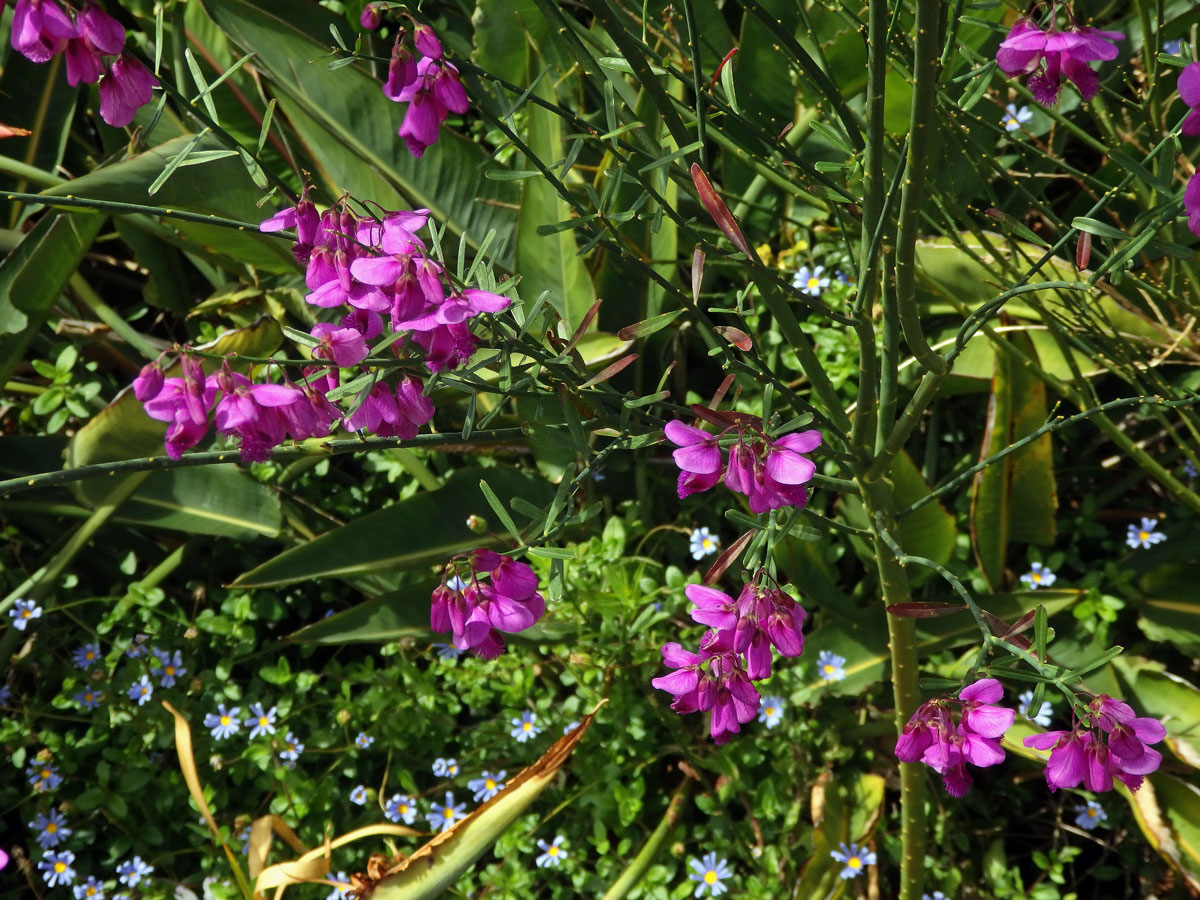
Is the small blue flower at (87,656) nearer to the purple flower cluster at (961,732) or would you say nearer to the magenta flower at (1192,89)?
the purple flower cluster at (961,732)

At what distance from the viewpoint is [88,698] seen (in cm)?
166

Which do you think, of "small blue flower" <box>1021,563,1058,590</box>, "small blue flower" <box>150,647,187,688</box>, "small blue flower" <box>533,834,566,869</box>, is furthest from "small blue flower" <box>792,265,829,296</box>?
"small blue flower" <box>150,647,187,688</box>

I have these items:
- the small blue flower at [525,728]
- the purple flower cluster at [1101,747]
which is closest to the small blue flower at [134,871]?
the small blue flower at [525,728]

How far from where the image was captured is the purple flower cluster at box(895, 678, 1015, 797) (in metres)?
0.81

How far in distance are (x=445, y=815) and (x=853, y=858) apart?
57cm

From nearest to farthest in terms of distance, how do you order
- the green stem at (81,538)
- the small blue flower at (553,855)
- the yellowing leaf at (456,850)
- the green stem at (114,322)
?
the yellowing leaf at (456,850) < the small blue flower at (553,855) < the green stem at (81,538) < the green stem at (114,322)

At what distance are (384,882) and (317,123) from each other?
1139 mm

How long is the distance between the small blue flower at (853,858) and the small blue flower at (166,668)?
1003 millimetres

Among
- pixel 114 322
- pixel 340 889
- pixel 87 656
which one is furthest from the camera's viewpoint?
pixel 114 322

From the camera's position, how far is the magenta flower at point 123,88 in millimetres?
788

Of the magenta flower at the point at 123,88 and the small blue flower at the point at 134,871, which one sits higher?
the magenta flower at the point at 123,88

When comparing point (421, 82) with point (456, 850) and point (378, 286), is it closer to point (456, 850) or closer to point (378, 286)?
point (378, 286)

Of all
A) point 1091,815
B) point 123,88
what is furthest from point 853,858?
point 123,88

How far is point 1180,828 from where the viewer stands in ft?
4.68
